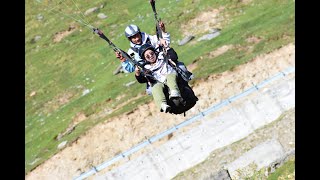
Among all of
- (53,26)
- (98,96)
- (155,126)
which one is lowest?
(53,26)

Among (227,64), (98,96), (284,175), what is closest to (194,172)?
(284,175)

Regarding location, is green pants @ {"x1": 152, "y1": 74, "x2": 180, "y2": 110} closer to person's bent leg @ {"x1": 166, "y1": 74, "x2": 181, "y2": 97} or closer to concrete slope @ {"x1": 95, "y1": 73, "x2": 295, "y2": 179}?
person's bent leg @ {"x1": 166, "y1": 74, "x2": 181, "y2": 97}

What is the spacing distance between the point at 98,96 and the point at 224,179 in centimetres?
1463

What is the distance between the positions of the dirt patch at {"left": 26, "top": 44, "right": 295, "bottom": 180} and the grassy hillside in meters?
0.70

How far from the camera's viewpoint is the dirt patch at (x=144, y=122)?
36.8 meters

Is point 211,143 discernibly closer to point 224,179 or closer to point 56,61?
point 224,179

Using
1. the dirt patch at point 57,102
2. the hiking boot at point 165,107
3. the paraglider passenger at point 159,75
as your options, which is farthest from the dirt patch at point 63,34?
the hiking boot at point 165,107

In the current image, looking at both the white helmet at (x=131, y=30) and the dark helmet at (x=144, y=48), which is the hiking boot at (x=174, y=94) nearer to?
the dark helmet at (x=144, y=48)

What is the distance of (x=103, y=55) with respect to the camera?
52.8 metres

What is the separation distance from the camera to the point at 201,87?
37.6m

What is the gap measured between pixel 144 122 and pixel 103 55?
55.1ft

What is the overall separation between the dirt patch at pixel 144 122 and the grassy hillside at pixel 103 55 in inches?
27.5
